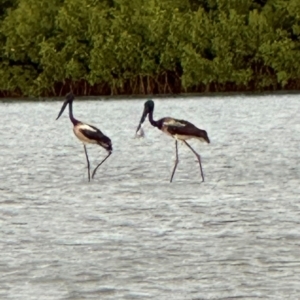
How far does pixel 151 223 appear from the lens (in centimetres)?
1198

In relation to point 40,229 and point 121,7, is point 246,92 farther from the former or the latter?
point 40,229

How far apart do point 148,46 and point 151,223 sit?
54.5 metres

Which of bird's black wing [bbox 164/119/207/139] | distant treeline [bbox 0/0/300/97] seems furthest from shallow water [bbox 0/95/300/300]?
distant treeline [bbox 0/0/300/97]

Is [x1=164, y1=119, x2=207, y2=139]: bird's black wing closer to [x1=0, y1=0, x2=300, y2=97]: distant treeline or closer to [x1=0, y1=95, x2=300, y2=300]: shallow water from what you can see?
[x1=0, y1=95, x2=300, y2=300]: shallow water

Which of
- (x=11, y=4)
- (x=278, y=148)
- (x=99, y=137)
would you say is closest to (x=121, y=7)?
(x=11, y=4)

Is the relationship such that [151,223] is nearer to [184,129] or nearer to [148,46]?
[184,129]

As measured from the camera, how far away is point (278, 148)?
21.4 meters

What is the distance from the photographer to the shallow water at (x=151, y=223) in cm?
895

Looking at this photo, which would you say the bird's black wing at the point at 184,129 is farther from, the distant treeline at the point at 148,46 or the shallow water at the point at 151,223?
the distant treeline at the point at 148,46

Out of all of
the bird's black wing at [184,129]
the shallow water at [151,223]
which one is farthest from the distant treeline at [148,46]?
the bird's black wing at [184,129]

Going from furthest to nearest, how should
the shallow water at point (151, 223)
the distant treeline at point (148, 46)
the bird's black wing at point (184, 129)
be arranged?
the distant treeline at point (148, 46)
the bird's black wing at point (184, 129)
the shallow water at point (151, 223)

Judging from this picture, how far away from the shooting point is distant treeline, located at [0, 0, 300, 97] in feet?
205

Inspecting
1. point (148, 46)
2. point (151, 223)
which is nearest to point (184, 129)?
point (151, 223)

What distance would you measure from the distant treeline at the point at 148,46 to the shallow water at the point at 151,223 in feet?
131
